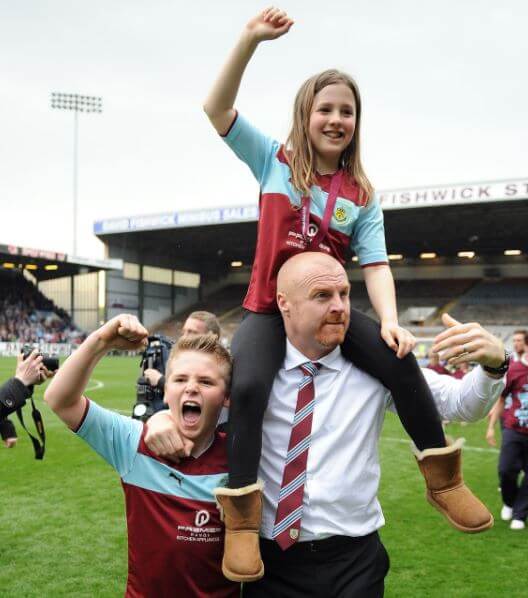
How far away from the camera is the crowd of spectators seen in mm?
37909

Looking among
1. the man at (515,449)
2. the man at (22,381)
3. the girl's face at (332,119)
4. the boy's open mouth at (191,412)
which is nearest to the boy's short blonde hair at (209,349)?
the boy's open mouth at (191,412)

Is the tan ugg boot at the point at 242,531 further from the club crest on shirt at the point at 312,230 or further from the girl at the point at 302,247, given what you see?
the club crest on shirt at the point at 312,230

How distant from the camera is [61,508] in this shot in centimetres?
673

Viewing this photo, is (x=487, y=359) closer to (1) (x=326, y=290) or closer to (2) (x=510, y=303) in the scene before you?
(1) (x=326, y=290)

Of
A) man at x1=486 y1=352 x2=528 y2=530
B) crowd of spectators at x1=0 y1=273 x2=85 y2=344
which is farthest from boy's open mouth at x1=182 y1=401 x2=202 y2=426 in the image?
crowd of spectators at x1=0 y1=273 x2=85 y2=344

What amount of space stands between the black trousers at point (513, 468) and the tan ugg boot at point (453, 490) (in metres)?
4.79

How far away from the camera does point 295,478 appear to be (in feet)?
6.69

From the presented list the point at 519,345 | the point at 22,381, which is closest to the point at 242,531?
the point at 22,381

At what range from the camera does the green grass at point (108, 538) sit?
4875 millimetres

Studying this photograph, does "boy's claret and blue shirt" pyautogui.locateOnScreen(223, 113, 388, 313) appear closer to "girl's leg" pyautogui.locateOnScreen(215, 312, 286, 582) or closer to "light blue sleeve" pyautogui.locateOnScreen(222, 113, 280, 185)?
"light blue sleeve" pyautogui.locateOnScreen(222, 113, 280, 185)

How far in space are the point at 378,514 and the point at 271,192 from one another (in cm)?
118

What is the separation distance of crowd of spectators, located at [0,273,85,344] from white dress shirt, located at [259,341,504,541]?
36534 millimetres

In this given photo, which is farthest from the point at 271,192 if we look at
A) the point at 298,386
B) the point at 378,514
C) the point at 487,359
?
the point at 378,514

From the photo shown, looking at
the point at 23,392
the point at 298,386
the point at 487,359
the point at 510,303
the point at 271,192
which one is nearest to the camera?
the point at 487,359
